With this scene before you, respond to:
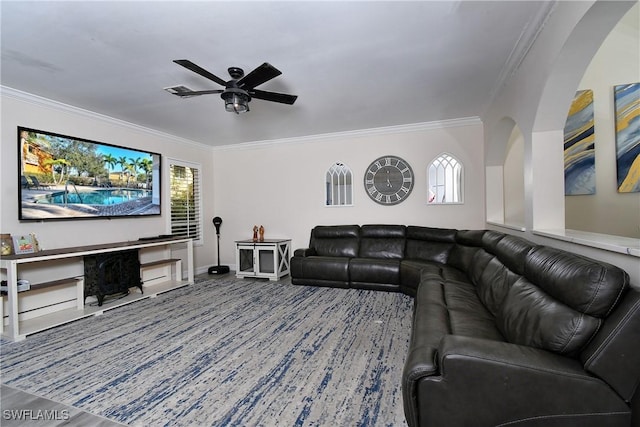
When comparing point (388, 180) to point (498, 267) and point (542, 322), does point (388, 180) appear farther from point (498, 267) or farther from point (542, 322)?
point (542, 322)

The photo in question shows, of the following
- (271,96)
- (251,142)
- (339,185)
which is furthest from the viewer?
(251,142)

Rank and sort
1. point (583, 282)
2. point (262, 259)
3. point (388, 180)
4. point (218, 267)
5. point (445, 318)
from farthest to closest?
1. point (218, 267)
2. point (262, 259)
3. point (388, 180)
4. point (445, 318)
5. point (583, 282)

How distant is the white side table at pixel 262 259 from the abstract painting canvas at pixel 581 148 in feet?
14.2

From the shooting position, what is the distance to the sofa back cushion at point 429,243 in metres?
4.25

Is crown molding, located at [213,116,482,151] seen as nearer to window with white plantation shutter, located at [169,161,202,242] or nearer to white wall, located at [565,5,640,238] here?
window with white plantation shutter, located at [169,161,202,242]

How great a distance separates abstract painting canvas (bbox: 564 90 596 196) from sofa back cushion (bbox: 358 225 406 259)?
2266mm

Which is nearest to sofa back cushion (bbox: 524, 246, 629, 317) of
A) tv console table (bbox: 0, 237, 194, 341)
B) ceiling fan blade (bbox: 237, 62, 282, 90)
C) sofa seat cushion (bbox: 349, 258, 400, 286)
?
ceiling fan blade (bbox: 237, 62, 282, 90)

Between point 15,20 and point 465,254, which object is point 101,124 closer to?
point 15,20

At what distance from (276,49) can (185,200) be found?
3.84 metres

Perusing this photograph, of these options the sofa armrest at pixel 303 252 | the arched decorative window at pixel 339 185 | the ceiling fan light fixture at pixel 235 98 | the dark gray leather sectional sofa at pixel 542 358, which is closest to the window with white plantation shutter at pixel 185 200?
the sofa armrest at pixel 303 252

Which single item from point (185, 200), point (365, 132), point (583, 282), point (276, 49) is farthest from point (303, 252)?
point (583, 282)

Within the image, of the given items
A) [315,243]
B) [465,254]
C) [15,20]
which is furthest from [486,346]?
[315,243]

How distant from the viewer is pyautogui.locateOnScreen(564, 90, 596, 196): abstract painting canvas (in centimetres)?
357

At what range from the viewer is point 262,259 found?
517cm
